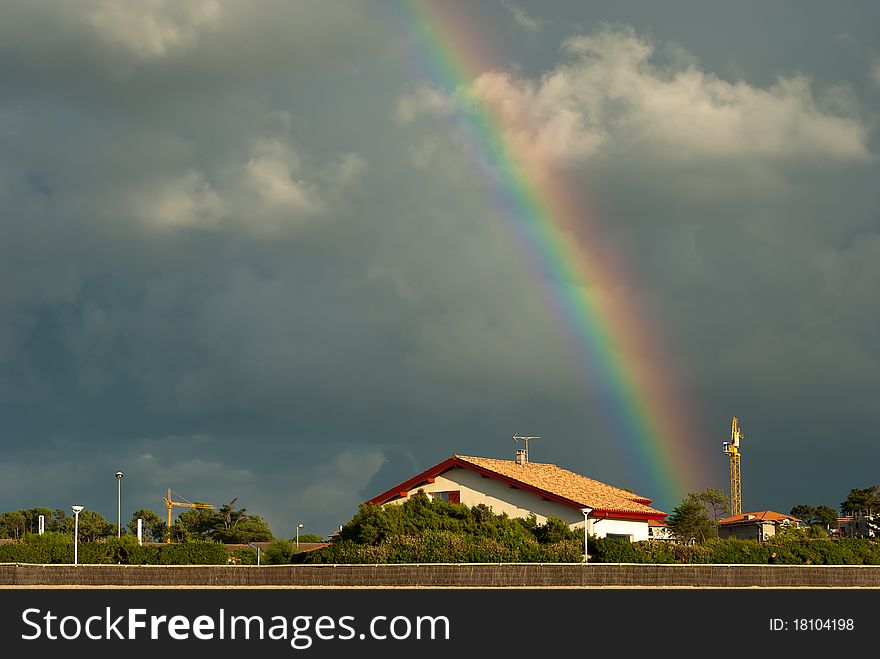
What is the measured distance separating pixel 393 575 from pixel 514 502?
1818 cm

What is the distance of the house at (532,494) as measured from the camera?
68.4 metres

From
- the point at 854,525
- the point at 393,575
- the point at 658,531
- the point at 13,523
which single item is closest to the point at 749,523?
the point at 854,525

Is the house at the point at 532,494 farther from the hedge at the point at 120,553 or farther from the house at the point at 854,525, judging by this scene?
the house at the point at 854,525

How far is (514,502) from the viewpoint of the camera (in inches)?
2773

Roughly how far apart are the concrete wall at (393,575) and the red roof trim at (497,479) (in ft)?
40.9

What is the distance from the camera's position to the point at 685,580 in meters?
54.9

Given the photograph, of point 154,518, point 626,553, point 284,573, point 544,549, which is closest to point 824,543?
point 626,553

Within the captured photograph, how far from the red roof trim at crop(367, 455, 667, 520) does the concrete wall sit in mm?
12457

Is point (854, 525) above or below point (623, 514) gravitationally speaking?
below

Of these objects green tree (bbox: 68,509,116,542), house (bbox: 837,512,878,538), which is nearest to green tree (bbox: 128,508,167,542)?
green tree (bbox: 68,509,116,542)

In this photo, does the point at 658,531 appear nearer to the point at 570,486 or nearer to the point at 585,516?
the point at 570,486

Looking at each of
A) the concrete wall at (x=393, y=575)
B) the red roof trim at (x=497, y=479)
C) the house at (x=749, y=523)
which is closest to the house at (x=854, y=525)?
the house at (x=749, y=523)
